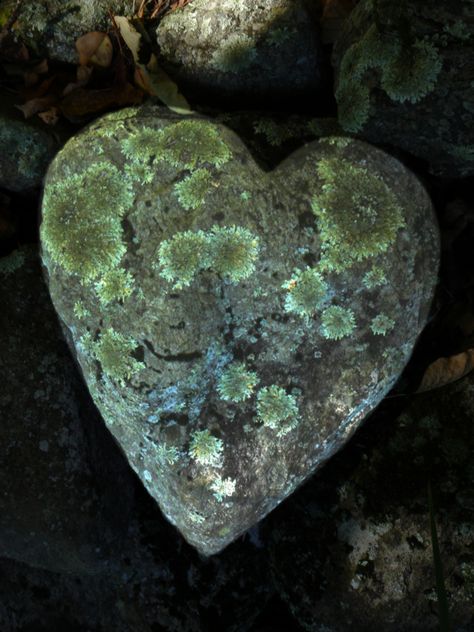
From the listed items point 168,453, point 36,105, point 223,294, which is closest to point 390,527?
point 168,453

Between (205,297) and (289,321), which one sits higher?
(205,297)

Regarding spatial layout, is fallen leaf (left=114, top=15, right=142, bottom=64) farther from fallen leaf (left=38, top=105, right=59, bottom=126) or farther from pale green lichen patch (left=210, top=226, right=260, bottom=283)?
pale green lichen patch (left=210, top=226, right=260, bottom=283)

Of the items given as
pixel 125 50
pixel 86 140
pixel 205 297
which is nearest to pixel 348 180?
pixel 205 297

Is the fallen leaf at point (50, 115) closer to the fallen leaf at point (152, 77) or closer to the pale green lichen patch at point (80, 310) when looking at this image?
the fallen leaf at point (152, 77)

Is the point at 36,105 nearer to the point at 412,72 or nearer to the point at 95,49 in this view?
the point at 95,49

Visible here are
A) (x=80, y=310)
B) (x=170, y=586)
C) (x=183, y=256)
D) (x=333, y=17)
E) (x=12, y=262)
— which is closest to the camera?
(x=183, y=256)

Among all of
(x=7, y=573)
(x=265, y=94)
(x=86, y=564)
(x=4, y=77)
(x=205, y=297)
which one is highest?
(x=4, y=77)

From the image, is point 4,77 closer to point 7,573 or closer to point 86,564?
point 86,564
